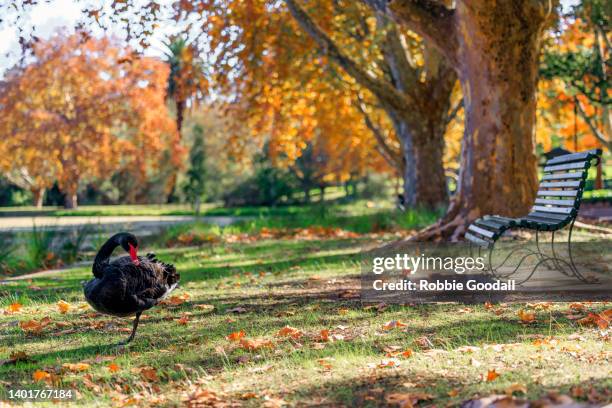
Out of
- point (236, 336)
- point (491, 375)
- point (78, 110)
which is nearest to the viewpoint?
point (491, 375)

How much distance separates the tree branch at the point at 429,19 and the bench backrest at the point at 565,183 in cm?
288

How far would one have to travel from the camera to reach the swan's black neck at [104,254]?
5215mm

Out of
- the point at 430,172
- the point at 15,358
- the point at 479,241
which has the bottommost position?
the point at 15,358

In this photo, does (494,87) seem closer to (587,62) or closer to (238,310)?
(238,310)

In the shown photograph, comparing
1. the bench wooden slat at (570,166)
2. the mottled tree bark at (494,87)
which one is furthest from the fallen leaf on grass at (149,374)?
the mottled tree bark at (494,87)

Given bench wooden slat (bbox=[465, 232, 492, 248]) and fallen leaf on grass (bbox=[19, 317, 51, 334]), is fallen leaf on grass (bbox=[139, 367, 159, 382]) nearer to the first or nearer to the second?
fallen leaf on grass (bbox=[19, 317, 51, 334])

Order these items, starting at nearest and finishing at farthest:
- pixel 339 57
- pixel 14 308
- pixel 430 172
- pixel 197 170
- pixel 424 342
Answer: pixel 424 342, pixel 14 308, pixel 339 57, pixel 430 172, pixel 197 170

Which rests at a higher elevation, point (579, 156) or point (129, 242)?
point (579, 156)

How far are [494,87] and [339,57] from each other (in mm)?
4342

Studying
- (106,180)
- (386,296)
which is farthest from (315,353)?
(106,180)

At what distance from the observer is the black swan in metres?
4.97

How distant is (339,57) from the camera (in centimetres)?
1348

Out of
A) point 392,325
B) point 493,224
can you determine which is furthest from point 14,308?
point 493,224

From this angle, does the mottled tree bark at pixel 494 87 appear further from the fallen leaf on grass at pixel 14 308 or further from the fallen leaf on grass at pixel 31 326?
the fallen leaf on grass at pixel 31 326
